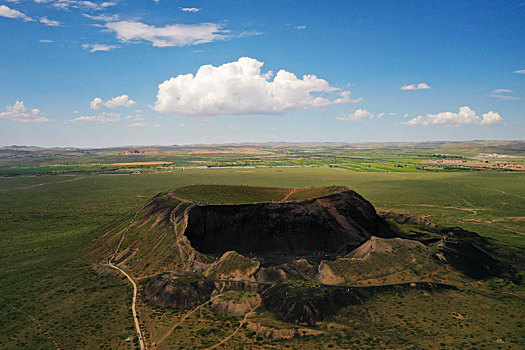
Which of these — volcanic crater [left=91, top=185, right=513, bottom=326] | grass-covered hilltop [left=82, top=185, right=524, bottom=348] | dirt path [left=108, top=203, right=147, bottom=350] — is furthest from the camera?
volcanic crater [left=91, top=185, right=513, bottom=326]

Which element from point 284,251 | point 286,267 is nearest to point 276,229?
point 284,251

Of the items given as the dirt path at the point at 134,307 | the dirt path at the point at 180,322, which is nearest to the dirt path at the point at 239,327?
the dirt path at the point at 180,322

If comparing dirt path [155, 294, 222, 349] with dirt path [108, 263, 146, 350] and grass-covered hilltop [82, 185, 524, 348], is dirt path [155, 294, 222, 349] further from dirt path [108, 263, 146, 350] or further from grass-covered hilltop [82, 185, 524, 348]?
dirt path [108, 263, 146, 350]

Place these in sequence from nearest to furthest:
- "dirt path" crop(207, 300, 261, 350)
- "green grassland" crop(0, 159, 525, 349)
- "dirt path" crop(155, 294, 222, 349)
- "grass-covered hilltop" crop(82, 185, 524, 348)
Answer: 1. "dirt path" crop(207, 300, 261, 350)
2. "green grassland" crop(0, 159, 525, 349)
3. "dirt path" crop(155, 294, 222, 349)
4. "grass-covered hilltop" crop(82, 185, 524, 348)

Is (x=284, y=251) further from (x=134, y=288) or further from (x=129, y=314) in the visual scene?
(x=129, y=314)

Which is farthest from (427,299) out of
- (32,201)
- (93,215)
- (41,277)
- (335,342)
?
(32,201)

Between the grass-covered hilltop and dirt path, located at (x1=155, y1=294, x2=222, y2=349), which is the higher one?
the grass-covered hilltop

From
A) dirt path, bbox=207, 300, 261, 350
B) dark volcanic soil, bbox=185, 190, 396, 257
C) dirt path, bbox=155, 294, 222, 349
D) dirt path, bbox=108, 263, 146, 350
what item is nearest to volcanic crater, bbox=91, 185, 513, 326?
dark volcanic soil, bbox=185, 190, 396, 257

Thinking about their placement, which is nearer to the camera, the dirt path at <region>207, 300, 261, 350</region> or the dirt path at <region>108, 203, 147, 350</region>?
the dirt path at <region>207, 300, 261, 350</region>

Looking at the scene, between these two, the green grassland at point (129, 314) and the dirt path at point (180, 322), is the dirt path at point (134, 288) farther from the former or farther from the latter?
the dirt path at point (180, 322)
